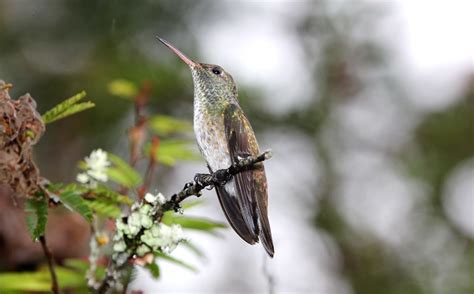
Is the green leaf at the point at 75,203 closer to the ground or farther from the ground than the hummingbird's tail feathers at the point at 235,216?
closer to the ground

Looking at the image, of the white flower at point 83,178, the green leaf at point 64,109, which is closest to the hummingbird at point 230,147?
the white flower at point 83,178

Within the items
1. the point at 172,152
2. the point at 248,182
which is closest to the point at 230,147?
the point at 248,182

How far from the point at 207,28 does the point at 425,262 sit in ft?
9.26

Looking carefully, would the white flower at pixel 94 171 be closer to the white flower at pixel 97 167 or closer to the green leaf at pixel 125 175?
the white flower at pixel 97 167

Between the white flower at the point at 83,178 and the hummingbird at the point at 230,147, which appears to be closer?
the white flower at the point at 83,178

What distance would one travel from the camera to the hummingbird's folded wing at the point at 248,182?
2713 mm

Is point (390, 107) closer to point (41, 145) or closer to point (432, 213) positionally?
point (432, 213)

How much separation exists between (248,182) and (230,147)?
1.03 ft

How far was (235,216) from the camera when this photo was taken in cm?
289

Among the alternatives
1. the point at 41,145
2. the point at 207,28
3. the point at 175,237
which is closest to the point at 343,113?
the point at 207,28

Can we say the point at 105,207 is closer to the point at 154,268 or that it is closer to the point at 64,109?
the point at 154,268

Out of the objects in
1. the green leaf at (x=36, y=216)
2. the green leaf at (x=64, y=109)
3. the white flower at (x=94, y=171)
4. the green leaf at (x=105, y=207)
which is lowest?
the green leaf at (x=36, y=216)

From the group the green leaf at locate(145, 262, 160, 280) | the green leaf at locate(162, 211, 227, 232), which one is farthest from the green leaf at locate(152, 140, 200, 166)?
the green leaf at locate(145, 262, 160, 280)

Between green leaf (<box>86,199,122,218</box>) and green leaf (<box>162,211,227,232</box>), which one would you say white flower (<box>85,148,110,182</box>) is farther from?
green leaf (<box>162,211,227,232</box>)
